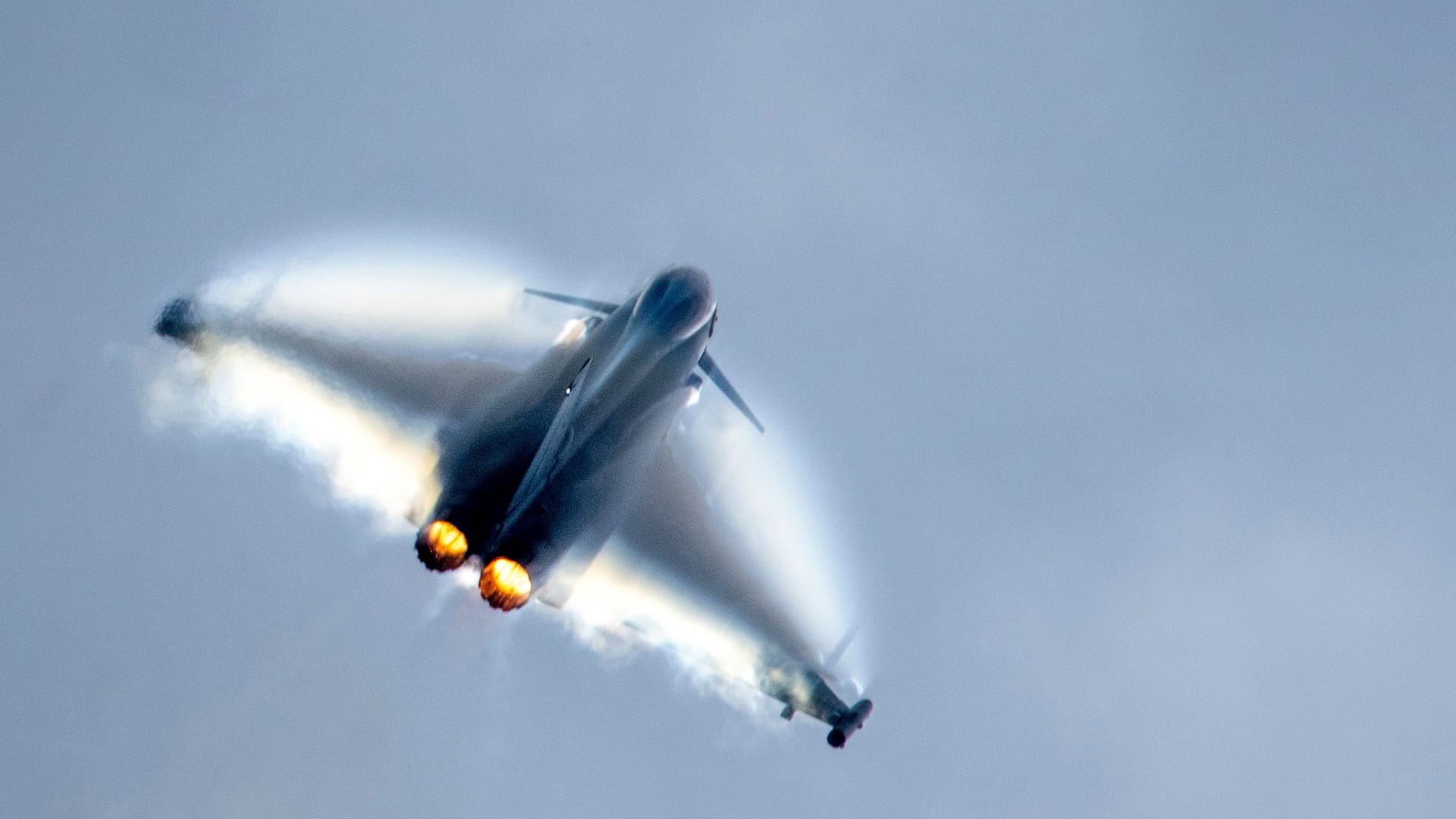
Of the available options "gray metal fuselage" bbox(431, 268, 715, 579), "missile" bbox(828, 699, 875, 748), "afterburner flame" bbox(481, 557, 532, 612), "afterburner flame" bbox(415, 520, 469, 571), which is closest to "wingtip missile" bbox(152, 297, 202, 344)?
"gray metal fuselage" bbox(431, 268, 715, 579)

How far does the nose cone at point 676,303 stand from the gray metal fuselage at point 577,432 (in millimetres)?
41

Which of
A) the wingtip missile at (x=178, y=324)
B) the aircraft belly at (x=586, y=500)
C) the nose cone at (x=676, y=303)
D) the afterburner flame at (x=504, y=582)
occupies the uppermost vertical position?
the nose cone at (x=676, y=303)

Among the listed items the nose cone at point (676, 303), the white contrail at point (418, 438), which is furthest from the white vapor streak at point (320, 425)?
the nose cone at point (676, 303)

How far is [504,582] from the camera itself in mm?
24453

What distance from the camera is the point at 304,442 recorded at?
28812 millimetres

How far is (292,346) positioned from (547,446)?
1073cm

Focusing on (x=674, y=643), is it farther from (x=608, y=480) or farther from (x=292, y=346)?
(x=292, y=346)

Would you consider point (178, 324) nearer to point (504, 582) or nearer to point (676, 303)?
point (504, 582)

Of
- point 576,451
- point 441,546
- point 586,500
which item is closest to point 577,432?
point 576,451

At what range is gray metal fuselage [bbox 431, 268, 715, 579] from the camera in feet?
81.2

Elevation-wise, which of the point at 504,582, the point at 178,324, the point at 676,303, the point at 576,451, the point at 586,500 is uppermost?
the point at 676,303

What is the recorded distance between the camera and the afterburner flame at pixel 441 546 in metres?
24.1

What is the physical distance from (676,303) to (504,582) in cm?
1167

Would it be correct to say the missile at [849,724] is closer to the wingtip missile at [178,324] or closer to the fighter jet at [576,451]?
the fighter jet at [576,451]
